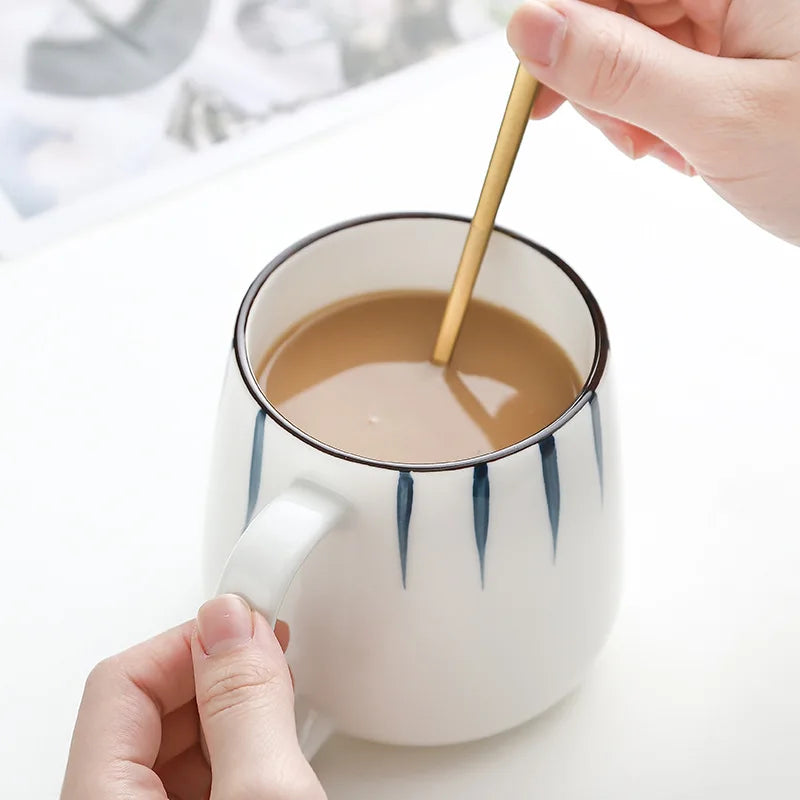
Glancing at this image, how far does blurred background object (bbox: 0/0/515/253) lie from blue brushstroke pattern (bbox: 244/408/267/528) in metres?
0.51

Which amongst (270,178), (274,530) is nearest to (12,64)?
(270,178)

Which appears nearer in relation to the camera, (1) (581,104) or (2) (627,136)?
(1) (581,104)

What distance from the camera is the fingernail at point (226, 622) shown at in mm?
497

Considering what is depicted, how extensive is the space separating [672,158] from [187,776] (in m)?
0.56

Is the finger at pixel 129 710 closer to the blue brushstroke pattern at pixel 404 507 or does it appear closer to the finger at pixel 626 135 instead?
the blue brushstroke pattern at pixel 404 507

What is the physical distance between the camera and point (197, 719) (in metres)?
0.61

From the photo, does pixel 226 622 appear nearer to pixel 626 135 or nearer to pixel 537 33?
pixel 537 33

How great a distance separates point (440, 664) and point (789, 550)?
0.28 m

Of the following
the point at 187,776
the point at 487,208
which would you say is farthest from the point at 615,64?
the point at 187,776

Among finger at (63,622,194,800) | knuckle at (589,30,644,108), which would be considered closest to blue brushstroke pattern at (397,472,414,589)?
finger at (63,622,194,800)

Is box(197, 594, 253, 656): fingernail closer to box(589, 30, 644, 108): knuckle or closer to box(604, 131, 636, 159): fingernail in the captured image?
box(589, 30, 644, 108): knuckle

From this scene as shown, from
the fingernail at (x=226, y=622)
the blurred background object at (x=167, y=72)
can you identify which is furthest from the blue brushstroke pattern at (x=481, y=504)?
the blurred background object at (x=167, y=72)

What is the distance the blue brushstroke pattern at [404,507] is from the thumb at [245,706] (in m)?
0.07

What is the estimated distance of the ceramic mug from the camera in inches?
19.7
